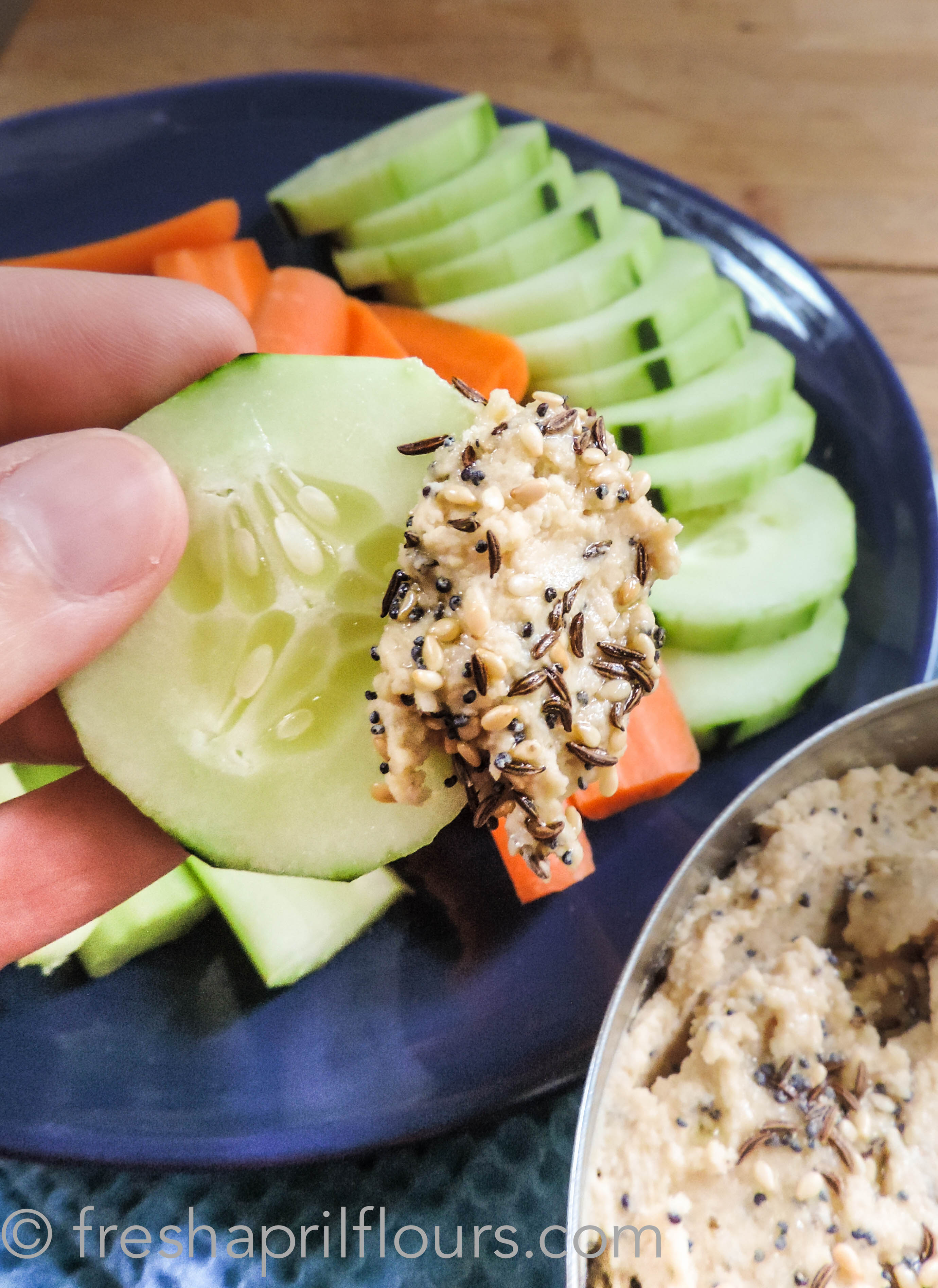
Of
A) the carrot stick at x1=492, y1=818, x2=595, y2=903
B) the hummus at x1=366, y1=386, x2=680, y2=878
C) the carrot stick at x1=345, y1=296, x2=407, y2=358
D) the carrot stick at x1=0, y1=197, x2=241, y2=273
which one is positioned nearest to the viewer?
the hummus at x1=366, y1=386, x2=680, y2=878

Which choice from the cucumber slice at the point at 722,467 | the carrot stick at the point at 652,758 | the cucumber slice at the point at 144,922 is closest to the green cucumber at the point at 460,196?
the cucumber slice at the point at 722,467

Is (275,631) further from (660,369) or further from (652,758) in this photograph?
(660,369)

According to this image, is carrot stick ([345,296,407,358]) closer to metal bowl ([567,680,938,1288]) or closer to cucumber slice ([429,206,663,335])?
cucumber slice ([429,206,663,335])

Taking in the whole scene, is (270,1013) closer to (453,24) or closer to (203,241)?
(203,241)

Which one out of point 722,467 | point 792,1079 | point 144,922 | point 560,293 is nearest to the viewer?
point 792,1079

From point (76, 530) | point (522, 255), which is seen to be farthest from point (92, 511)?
point (522, 255)

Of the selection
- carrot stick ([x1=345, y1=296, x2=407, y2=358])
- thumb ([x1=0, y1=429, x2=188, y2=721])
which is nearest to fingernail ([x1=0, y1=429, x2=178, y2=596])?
thumb ([x1=0, y1=429, x2=188, y2=721])
